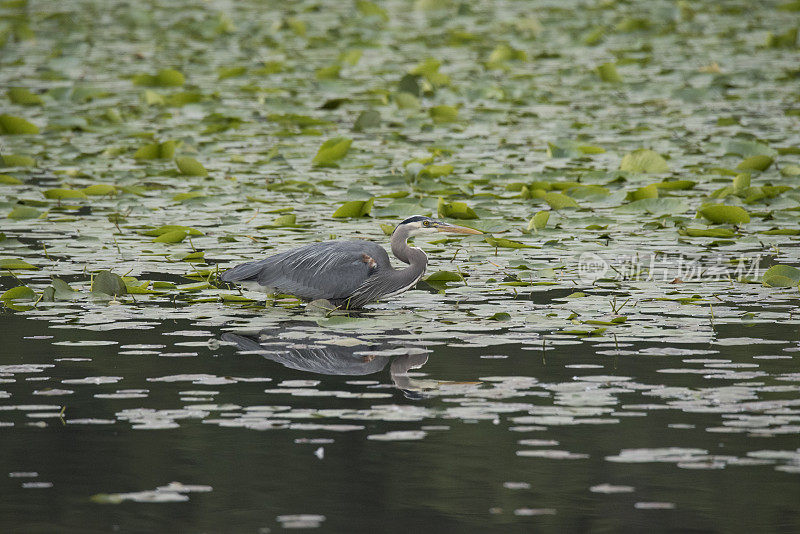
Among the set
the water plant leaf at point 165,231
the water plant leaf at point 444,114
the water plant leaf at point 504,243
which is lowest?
the water plant leaf at point 444,114

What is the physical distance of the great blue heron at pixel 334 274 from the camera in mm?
7434

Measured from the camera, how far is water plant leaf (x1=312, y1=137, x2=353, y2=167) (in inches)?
454

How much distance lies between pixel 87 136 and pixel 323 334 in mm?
7105

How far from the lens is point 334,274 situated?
7.45m

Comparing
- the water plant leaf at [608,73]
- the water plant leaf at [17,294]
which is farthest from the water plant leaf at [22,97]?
the water plant leaf at [17,294]

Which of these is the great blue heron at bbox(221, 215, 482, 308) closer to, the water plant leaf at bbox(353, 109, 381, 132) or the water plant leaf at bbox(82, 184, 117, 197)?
the water plant leaf at bbox(82, 184, 117, 197)

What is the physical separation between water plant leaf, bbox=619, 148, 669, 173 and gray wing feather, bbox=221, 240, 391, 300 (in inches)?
158

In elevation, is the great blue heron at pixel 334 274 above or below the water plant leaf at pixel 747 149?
above

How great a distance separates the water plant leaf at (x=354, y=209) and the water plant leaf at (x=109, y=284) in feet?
8.10

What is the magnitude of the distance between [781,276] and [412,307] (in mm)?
2031

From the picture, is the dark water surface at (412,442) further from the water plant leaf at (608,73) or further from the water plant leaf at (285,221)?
the water plant leaf at (608,73)

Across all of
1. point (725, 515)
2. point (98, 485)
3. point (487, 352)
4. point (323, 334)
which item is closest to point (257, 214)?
point (323, 334)

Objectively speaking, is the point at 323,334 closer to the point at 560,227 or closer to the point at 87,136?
the point at 560,227

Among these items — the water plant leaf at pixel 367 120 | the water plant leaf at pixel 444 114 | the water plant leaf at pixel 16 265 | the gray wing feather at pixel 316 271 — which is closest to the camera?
the gray wing feather at pixel 316 271
